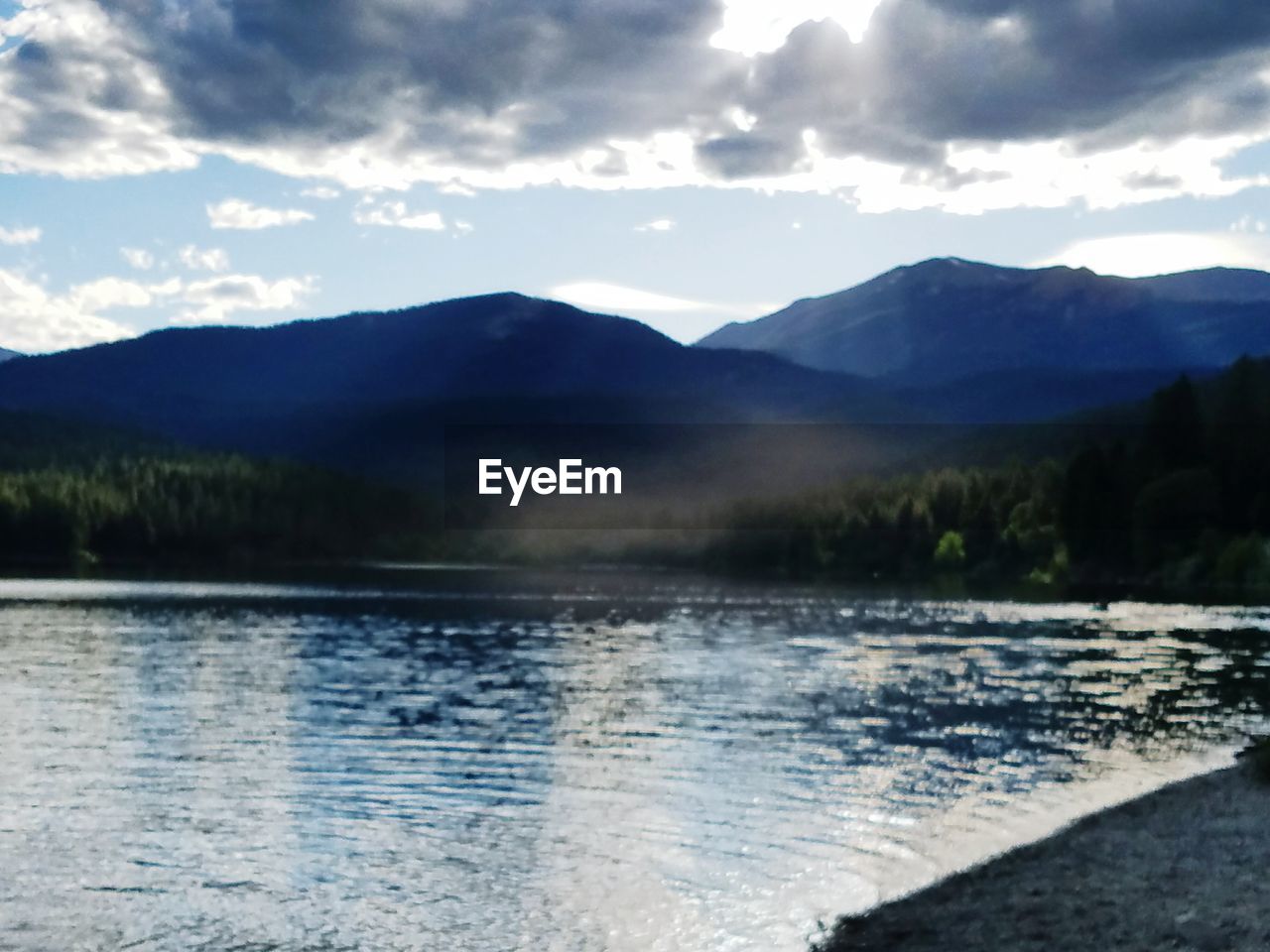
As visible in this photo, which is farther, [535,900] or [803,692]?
[803,692]

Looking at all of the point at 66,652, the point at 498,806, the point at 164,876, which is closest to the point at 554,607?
the point at 66,652

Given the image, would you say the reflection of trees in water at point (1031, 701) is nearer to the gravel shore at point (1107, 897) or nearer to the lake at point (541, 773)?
the lake at point (541, 773)

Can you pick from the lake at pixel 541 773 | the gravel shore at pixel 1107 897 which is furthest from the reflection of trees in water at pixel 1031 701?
the gravel shore at pixel 1107 897

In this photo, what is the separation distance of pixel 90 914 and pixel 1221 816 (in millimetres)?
24817

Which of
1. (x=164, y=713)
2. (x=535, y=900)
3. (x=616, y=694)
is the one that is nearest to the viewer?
(x=535, y=900)

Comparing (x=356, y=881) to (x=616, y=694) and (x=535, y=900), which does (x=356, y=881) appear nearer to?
(x=535, y=900)

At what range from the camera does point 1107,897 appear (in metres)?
26.0

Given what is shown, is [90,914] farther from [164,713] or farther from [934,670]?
[934,670]

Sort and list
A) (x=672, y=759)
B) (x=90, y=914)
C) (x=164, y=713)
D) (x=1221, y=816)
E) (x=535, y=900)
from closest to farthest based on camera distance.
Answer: (x=90, y=914) < (x=535, y=900) < (x=1221, y=816) < (x=672, y=759) < (x=164, y=713)

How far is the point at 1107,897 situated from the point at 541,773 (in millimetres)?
20589

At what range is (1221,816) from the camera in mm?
33938

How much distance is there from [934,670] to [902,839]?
150ft

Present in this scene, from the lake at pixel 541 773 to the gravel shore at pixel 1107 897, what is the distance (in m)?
1.62

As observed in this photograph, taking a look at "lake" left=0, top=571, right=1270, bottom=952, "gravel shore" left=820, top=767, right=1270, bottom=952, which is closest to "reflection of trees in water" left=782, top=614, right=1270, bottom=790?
"lake" left=0, top=571, right=1270, bottom=952
